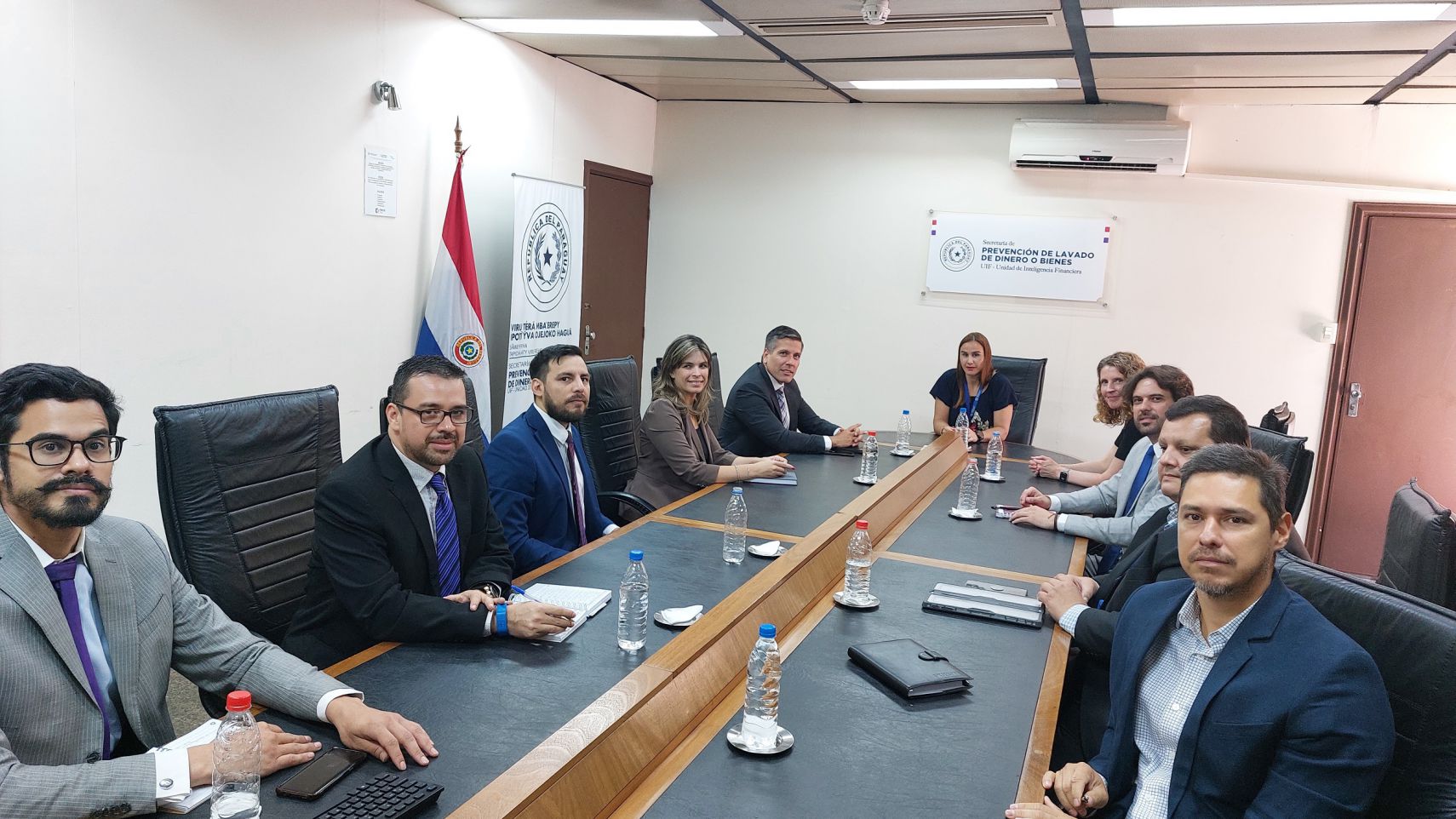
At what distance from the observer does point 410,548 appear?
2.36 metres

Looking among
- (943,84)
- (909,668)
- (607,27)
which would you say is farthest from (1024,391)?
(909,668)

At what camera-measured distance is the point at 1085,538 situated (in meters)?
3.52

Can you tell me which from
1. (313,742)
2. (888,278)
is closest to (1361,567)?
(888,278)

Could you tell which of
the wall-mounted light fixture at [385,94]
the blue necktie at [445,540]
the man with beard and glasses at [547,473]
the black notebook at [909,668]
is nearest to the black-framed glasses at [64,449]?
the blue necktie at [445,540]

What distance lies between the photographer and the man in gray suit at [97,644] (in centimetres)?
153

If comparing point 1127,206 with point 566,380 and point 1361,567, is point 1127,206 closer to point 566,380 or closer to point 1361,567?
point 1361,567

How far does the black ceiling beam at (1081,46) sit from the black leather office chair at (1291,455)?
1.86 metres

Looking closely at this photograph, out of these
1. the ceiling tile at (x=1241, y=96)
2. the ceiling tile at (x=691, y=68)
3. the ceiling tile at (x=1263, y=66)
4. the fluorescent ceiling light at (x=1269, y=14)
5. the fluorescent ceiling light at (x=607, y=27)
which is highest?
the ceiling tile at (x=1241, y=96)

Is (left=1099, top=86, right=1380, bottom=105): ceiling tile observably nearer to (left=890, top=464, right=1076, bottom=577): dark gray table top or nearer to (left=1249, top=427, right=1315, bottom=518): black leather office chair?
(left=1249, top=427, right=1315, bottom=518): black leather office chair

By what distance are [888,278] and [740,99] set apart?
1.65 m

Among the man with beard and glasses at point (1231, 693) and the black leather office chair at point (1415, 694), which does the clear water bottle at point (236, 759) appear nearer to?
the man with beard and glasses at point (1231, 693)

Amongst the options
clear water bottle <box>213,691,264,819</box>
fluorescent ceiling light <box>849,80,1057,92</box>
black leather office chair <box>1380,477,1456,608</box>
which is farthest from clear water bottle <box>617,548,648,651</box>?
fluorescent ceiling light <box>849,80,1057,92</box>

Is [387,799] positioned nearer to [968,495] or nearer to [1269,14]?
[968,495]

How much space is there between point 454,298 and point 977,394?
292 cm
